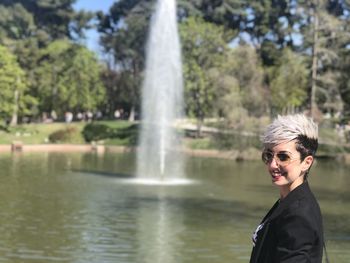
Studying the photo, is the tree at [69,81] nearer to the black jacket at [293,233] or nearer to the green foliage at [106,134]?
the green foliage at [106,134]

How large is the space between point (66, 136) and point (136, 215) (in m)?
31.7

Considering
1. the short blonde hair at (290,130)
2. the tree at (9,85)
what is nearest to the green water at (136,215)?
the short blonde hair at (290,130)

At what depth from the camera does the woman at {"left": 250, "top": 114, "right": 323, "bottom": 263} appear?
2.51m

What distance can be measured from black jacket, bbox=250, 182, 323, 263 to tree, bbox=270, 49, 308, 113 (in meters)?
45.0

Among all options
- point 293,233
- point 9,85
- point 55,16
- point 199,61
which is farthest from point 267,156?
point 55,16

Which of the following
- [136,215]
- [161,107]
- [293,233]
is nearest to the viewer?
[293,233]

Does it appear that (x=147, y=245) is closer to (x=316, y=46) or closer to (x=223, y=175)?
(x=223, y=175)

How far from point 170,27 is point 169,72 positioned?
2.58m

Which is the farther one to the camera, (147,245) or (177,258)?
(147,245)

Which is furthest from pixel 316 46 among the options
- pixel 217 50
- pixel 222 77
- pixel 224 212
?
pixel 224 212

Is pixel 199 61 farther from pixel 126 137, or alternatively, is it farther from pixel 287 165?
pixel 287 165

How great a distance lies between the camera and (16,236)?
37.4ft

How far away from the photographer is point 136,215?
1440cm

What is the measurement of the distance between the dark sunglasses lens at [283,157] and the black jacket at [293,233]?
14 cm
